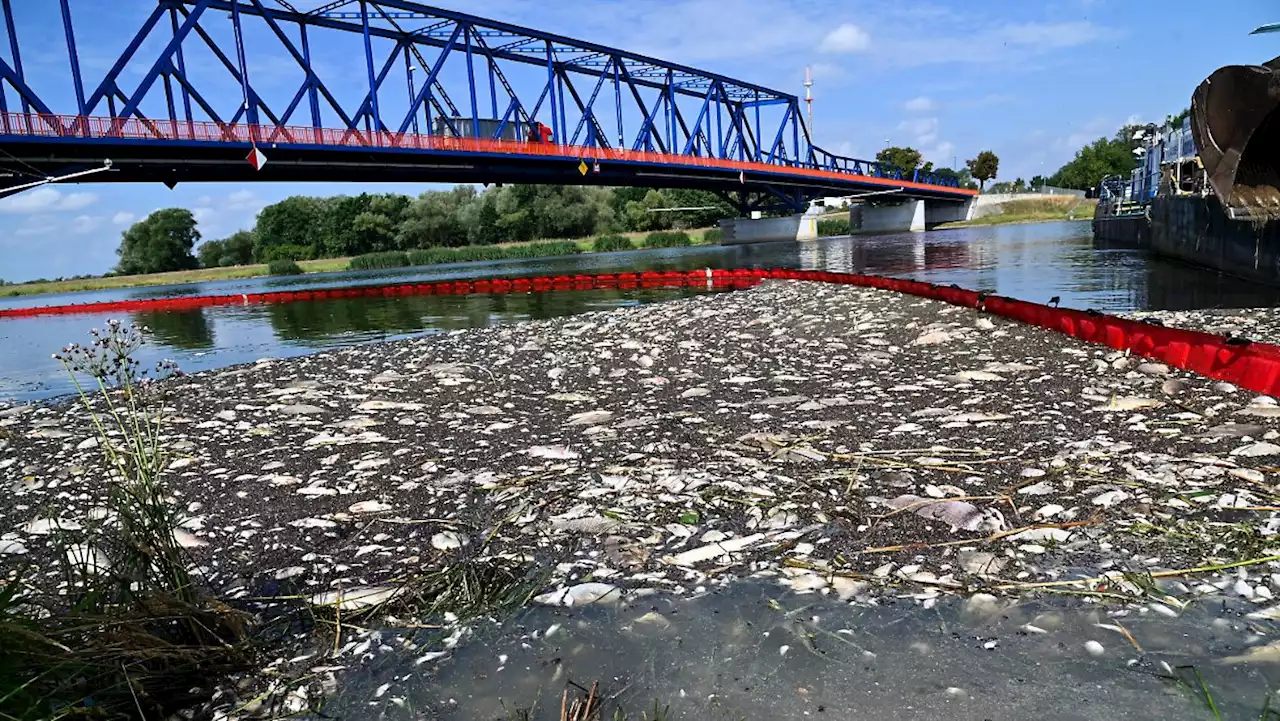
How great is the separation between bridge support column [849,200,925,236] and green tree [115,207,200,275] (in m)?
109

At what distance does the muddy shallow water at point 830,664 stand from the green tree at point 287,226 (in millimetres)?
139665

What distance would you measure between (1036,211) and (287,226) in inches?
4905

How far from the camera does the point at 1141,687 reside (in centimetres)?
257

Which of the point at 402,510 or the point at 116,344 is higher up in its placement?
the point at 116,344

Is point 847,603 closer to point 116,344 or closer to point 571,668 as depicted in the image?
point 571,668

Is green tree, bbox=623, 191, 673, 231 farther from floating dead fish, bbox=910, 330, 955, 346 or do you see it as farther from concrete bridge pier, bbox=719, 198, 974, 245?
floating dead fish, bbox=910, 330, 955, 346

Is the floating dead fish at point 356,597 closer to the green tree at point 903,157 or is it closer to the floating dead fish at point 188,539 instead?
the floating dead fish at point 188,539

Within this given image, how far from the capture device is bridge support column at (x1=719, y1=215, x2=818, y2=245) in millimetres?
90688

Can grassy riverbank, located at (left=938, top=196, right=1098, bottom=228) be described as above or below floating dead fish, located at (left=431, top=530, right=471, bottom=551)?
above

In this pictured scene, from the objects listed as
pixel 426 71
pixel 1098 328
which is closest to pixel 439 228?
pixel 426 71

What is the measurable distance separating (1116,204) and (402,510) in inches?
1756

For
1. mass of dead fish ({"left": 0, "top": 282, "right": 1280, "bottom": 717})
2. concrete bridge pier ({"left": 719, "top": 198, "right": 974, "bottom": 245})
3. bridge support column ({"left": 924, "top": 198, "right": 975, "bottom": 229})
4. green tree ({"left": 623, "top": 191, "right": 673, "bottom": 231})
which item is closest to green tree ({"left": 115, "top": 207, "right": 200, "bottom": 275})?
green tree ({"left": 623, "top": 191, "right": 673, "bottom": 231})

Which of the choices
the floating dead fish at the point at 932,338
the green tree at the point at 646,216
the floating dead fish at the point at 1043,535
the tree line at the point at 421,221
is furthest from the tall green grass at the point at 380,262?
the floating dead fish at the point at 1043,535

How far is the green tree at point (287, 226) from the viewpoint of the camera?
132 metres
